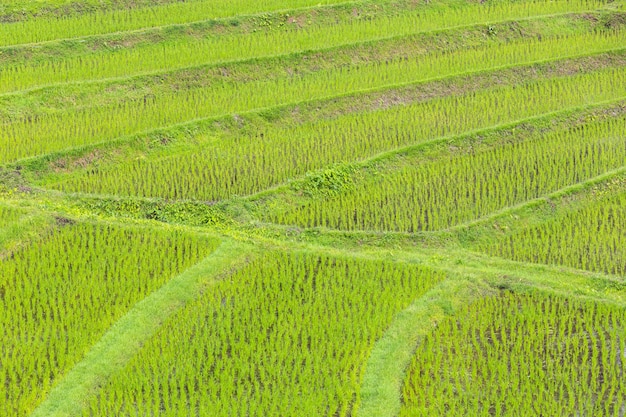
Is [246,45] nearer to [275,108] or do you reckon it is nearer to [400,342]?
[275,108]

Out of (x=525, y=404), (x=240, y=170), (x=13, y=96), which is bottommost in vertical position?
(x=525, y=404)

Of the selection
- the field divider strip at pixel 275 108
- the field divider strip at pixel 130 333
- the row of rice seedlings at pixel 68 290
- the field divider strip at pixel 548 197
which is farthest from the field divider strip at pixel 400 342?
the field divider strip at pixel 275 108

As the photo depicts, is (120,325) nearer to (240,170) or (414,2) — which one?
(240,170)

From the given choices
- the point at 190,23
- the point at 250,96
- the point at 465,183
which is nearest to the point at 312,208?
the point at 465,183

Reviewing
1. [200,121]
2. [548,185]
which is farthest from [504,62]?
[200,121]

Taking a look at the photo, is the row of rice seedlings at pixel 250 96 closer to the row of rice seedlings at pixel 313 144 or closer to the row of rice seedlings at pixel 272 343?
the row of rice seedlings at pixel 313 144

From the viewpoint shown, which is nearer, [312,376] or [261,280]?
[312,376]

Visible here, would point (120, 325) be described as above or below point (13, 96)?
below
